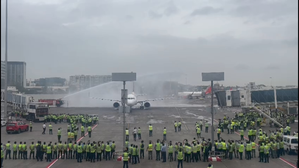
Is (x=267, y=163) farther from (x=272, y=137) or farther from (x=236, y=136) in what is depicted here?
(x=236, y=136)

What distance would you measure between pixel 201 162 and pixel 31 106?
113 ft

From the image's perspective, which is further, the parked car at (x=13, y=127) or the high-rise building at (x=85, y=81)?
Answer: the high-rise building at (x=85, y=81)

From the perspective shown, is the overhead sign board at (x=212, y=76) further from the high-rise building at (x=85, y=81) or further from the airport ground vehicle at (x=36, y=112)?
the high-rise building at (x=85, y=81)

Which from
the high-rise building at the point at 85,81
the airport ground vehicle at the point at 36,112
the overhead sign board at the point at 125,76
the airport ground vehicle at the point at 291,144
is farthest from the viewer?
the high-rise building at the point at 85,81

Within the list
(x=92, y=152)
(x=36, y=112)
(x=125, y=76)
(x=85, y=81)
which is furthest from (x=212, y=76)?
(x=85, y=81)

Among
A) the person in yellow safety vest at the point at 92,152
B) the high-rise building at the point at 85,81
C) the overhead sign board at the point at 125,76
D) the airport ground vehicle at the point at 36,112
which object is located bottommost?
the person in yellow safety vest at the point at 92,152

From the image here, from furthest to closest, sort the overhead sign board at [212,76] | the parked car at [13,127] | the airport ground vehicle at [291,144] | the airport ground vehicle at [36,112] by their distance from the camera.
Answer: the airport ground vehicle at [36,112]
the parked car at [13,127]
the overhead sign board at [212,76]
the airport ground vehicle at [291,144]

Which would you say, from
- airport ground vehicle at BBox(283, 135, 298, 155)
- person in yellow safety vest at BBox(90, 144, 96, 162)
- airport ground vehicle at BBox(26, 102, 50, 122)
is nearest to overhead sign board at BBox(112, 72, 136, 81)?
person in yellow safety vest at BBox(90, 144, 96, 162)

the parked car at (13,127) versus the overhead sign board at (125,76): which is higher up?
the overhead sign board at (125,76)

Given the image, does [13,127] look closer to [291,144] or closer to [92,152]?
[92,152]

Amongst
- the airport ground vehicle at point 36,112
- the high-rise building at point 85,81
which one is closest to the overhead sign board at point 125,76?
the airport ground vehicle at point 36,112

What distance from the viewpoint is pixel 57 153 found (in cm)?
2255

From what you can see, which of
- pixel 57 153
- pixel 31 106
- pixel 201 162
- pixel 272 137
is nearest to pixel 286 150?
pixel 272 137

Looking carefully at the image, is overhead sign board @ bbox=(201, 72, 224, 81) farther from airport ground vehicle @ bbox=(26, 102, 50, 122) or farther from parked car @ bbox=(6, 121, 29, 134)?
airport ground vehicle @ bbox=(26, 102, 50, 122)
